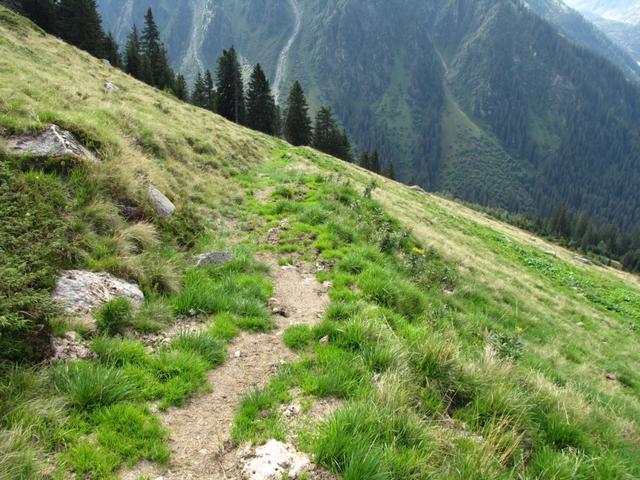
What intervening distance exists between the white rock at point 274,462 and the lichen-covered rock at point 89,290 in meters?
3.60

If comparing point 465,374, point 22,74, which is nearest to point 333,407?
point 465,374

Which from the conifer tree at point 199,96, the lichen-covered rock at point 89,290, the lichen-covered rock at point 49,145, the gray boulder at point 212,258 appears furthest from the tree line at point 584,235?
the lichen-covered rock at point 89,290

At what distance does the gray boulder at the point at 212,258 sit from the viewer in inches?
342

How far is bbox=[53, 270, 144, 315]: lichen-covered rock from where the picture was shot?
18.7 ft

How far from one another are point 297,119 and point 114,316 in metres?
67.2

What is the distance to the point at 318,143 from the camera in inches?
2933

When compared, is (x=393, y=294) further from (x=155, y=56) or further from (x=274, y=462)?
(x=155, y=56)

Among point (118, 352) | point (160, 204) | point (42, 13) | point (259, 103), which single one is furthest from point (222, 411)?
point (42, 13)

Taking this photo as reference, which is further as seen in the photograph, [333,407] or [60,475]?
[333,407]

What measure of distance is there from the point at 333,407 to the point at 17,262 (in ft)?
16.7

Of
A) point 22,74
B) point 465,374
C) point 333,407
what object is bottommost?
point 333,407

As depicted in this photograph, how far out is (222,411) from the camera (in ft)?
16.0

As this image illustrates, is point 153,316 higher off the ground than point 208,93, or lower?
lower

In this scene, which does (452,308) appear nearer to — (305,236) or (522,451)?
(305,236)
